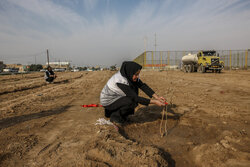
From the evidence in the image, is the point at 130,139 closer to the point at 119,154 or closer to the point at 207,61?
the point at 119,154

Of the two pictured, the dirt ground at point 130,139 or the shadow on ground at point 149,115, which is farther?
the shadow on ground at point 149,115

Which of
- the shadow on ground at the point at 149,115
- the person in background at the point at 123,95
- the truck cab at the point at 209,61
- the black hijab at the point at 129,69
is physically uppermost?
the truck cab at the point at 209,61

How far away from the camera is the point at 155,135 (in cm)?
289

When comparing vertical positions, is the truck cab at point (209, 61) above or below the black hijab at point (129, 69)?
above

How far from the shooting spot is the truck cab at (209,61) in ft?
50.5

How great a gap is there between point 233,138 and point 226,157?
0.67 m

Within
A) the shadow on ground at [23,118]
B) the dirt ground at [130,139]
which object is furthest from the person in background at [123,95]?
the shadow on ground at [23,118]

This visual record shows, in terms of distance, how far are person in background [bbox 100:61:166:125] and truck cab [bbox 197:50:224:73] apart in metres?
14.5

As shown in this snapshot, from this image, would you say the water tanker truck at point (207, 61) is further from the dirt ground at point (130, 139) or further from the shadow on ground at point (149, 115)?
the shadow on ground at point (149, 115)

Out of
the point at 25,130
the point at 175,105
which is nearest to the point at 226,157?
the point at 175,105

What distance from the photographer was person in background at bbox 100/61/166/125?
290 centimetres

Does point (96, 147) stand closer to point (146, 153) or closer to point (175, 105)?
point (146, 153)

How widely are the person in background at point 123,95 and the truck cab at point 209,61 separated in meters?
14.5

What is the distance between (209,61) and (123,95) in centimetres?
1506
